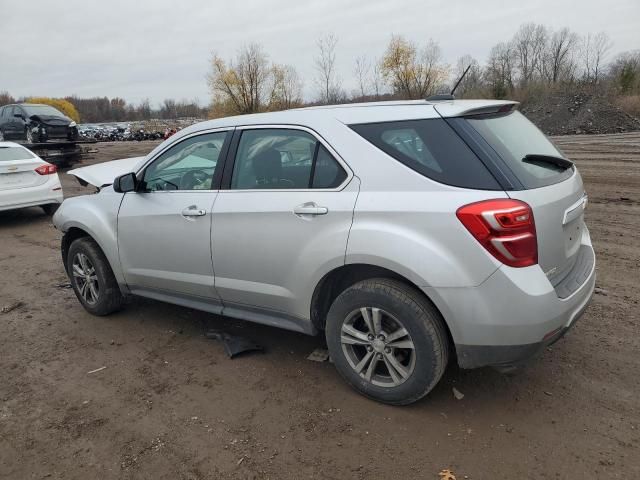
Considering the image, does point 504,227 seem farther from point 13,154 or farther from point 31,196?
point 13,154

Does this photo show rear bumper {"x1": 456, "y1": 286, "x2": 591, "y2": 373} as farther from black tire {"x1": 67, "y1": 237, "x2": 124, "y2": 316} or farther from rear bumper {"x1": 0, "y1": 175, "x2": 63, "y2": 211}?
rear bumper {"x1": 0, "y1": 175, "x2": 63, "y2": 211}

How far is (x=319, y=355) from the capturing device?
12.1 feet

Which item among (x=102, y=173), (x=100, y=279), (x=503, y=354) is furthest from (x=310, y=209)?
(x=102, y=173)

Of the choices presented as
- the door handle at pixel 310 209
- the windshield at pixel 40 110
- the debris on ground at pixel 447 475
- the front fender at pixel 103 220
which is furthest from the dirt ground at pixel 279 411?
the windshield at pixel 40 110

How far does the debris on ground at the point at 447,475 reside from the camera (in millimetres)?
2406

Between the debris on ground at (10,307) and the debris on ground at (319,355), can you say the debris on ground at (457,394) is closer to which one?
the debris on ground at (319,355)

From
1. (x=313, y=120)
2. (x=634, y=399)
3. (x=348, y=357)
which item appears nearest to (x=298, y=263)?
(x=348, y=357)

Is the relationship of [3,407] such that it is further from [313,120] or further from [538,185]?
[538,185]

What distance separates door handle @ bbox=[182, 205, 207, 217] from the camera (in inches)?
139

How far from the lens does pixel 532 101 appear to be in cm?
3950

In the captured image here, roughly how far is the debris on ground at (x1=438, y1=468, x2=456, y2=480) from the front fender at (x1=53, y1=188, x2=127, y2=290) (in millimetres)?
3079

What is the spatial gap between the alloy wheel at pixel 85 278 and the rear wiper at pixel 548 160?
375cm

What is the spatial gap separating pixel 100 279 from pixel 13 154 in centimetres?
626

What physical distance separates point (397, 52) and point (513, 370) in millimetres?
41789
